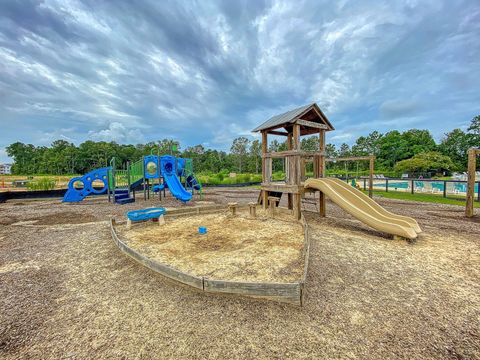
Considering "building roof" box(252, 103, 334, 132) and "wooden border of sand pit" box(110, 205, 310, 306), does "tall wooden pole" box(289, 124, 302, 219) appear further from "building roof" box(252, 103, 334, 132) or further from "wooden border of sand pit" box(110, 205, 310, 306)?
"wooden border of sand pit" box(110, 205, 310, 306)

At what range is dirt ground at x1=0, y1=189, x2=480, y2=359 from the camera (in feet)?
6.61

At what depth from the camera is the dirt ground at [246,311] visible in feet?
6.61

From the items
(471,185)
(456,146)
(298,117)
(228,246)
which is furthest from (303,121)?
(456,146)

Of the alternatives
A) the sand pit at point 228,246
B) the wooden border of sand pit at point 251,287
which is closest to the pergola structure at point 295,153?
the sand pit at point 228,246

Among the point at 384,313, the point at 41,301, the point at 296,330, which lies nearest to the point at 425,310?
the point at 384,313

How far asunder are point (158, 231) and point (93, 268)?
84.4 inches

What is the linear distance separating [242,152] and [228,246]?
44998 mm

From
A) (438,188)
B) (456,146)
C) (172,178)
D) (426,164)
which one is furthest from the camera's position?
(456,146)

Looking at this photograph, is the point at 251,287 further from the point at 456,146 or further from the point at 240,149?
the point at 456,146

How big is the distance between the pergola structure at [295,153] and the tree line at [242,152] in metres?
36.2

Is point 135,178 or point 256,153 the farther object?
point 256,153

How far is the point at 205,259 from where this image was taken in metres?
3.92

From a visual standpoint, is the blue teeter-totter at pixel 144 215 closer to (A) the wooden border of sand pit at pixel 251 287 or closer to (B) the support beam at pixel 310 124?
(A) the wooden border of sand pit at pixel 251 287

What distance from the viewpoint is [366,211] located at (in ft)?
19.7
